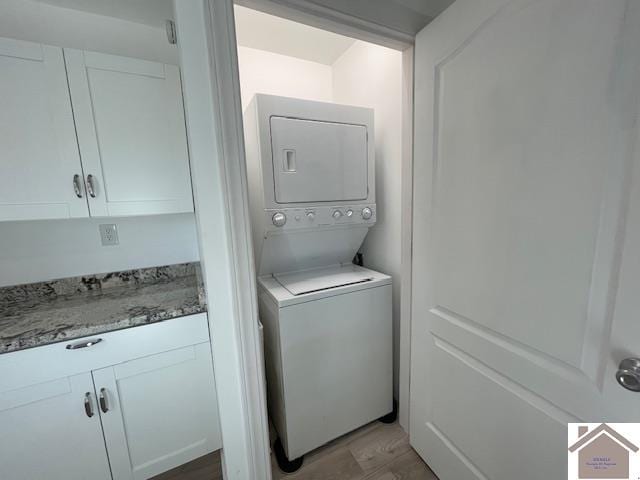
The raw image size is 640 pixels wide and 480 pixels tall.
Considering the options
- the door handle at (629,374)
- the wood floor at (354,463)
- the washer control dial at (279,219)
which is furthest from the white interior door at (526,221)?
the washer control dial at (279,219)

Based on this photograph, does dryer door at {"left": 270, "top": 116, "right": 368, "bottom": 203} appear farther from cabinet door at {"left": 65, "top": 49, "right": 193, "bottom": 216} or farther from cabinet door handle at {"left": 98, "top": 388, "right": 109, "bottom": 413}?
cabinet door handle at {"left": 98, "top": 388, "right": 109, "bottom": 413}

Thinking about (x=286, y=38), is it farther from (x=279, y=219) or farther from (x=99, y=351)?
(x=99, y=351)

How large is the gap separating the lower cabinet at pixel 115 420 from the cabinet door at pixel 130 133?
716 millimetres

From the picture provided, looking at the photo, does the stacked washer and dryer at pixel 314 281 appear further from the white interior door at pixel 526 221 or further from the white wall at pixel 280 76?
the white wall at pixel 280 76

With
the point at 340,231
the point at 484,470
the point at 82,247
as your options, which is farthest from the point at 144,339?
the point at 484,470

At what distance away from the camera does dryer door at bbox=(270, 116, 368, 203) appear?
53.2 inches

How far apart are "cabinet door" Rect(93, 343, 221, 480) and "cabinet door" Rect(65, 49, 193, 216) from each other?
2.66 feet

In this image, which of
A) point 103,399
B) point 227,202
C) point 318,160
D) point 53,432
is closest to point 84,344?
point 103,399

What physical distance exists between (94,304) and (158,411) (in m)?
0.64

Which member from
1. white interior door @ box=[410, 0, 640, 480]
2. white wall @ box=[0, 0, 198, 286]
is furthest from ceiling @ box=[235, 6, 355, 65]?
white interior door @ box=[410, 0, 640, 480]

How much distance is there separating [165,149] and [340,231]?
1.11 meters

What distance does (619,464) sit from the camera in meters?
0.73

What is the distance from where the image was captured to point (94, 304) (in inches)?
53.4

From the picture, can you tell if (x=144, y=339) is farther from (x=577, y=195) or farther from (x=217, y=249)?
(x=577, y=195)
